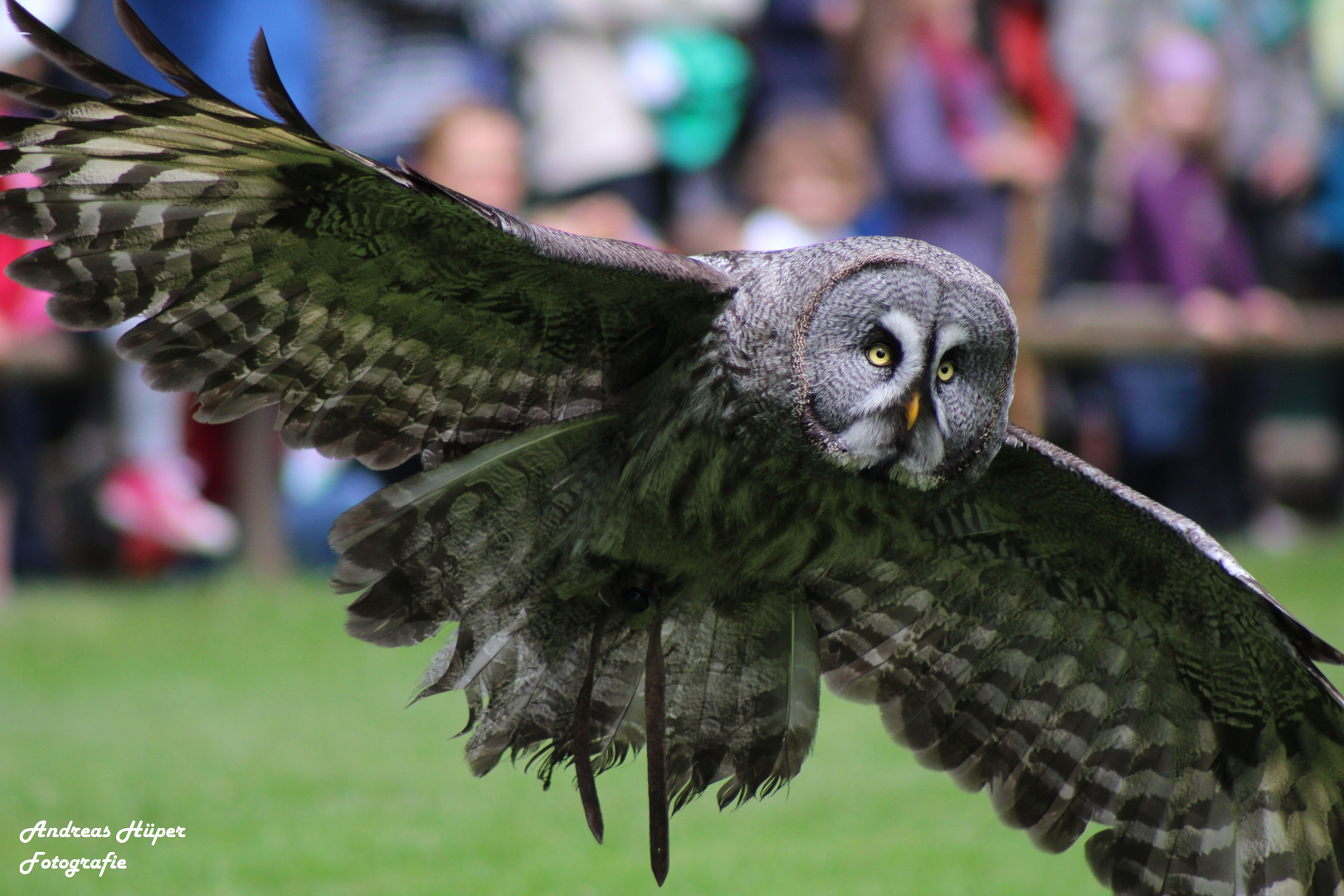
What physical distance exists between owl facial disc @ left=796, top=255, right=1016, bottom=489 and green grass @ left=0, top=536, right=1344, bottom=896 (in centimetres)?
163

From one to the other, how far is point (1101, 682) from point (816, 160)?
437 cm

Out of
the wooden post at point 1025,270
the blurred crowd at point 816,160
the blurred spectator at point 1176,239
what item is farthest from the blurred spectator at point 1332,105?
the wooden post at point 1025,270

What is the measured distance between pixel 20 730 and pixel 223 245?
3256 millimetres

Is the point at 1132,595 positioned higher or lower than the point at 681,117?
lower

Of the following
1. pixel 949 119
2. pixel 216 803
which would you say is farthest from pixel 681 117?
pixel 216 803

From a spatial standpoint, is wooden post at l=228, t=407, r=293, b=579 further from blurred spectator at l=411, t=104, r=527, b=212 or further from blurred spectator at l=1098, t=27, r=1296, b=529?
blurred spectator at l=1098, t=27, r=1296, b=529

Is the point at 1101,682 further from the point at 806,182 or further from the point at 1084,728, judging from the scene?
the point at 806,182

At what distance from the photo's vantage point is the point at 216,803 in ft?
18.1

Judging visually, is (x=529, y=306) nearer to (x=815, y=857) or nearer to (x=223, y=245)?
(x=223, y=245)

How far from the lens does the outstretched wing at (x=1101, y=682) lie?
4.29 meters

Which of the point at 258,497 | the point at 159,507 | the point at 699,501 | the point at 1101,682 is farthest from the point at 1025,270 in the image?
the point at 699,501

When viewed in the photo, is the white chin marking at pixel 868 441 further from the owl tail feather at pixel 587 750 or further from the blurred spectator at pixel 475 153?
the blurred spectator at pixel 475 153

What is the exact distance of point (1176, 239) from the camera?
956 centimetres

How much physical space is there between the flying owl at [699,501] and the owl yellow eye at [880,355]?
0.02 metres
